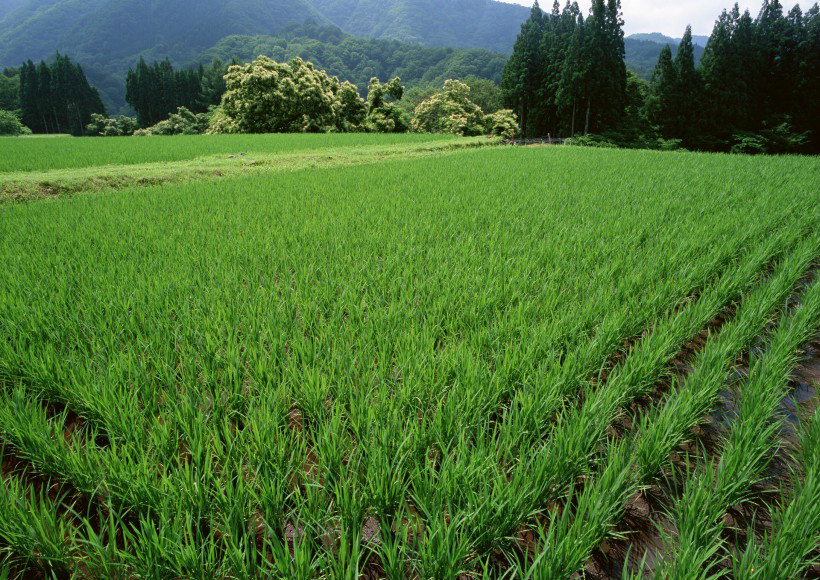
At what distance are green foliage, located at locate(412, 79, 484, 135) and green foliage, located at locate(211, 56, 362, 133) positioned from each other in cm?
850

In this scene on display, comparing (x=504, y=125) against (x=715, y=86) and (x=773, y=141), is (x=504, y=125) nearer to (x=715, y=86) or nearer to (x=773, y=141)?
(x=715, y=86)

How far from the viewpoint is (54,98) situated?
141 ft

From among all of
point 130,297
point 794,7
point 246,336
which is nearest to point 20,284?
point 130,297

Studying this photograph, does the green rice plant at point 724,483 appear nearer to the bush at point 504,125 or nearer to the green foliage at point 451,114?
the green foliage at point 451,114

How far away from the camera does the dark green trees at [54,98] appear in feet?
139

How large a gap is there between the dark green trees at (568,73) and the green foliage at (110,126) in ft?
116

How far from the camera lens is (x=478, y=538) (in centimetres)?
108

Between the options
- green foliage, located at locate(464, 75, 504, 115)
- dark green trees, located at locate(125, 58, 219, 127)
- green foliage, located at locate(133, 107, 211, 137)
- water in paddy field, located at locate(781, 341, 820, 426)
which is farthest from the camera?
green foliage, located at locate(464, 75, 504, 115)

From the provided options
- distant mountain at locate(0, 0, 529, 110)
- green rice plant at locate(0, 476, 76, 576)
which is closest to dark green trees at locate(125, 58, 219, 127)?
distant mountain at locate(0, 0, 529, 110)

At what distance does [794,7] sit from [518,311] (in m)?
45.1

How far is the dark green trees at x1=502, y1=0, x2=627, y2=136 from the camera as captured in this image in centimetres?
2941

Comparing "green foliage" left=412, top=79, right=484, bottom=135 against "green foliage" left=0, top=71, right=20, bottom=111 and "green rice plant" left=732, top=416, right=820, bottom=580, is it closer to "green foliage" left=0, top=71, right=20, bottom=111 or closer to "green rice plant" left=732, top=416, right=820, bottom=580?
"green rice plant" left=732, top=416, right=820, bottom=580

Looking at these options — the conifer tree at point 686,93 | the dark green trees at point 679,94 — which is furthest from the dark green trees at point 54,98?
the conifer tree at point 686,93

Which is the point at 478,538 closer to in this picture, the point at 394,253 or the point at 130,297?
the point at 130,297
